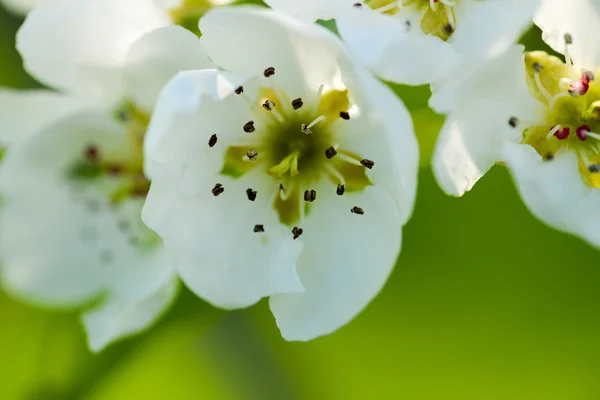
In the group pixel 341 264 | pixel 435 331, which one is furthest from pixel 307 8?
pixel 435 331

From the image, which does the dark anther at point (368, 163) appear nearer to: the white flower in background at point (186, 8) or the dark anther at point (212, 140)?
the dark anther at point (212, 140)

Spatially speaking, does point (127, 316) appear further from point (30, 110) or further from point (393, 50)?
point (393, 50)

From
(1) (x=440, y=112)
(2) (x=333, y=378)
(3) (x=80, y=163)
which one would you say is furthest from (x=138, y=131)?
(2) (x=333, y=378)

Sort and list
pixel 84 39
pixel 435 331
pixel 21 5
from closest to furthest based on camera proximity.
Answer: pixel 84 39, pixel 21 5, pixel 435 331

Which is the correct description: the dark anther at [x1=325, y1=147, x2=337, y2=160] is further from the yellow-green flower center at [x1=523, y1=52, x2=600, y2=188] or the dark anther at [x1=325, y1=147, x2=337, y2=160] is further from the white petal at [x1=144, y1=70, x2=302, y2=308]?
the yellow-green flower center at [x1=523, y1=52, x2=600, y2=188]

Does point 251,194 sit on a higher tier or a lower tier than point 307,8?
lower

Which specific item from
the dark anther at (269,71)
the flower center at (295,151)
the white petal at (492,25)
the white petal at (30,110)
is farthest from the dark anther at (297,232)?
the white petal at (30,110)

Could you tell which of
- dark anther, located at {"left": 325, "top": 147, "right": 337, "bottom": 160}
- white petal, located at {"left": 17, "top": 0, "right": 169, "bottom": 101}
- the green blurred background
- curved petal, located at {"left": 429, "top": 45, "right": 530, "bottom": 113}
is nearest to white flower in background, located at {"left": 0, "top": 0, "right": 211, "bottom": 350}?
white petal, located at {"left": 17, "top": 0, "right": 169, "bottom": 101}
